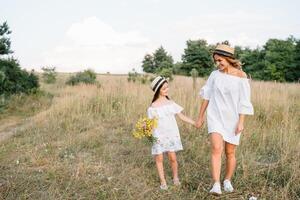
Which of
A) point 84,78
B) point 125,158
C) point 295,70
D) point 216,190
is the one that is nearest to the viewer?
point 216,190

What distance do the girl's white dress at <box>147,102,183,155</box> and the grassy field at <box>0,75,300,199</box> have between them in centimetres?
47

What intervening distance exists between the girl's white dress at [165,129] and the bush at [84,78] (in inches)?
778

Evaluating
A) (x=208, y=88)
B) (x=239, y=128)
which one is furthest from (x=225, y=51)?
(x=239, y=128)

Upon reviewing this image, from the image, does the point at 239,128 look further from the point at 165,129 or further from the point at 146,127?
the point at 146,127

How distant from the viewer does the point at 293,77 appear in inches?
1307

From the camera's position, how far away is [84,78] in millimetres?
25328

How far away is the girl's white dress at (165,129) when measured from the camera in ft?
15.9

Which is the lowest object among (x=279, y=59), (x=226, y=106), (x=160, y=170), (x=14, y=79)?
(x=160, y=170)

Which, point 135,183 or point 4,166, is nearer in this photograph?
point 135,183

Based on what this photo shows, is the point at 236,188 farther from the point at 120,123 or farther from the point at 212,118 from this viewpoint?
the point at 120,123

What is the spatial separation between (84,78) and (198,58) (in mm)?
11452

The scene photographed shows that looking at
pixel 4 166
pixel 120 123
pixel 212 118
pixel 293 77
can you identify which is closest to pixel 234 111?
pixel 212 118

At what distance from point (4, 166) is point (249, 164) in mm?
3470

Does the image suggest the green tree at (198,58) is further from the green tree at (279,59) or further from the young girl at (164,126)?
the young girl at (164,126)
